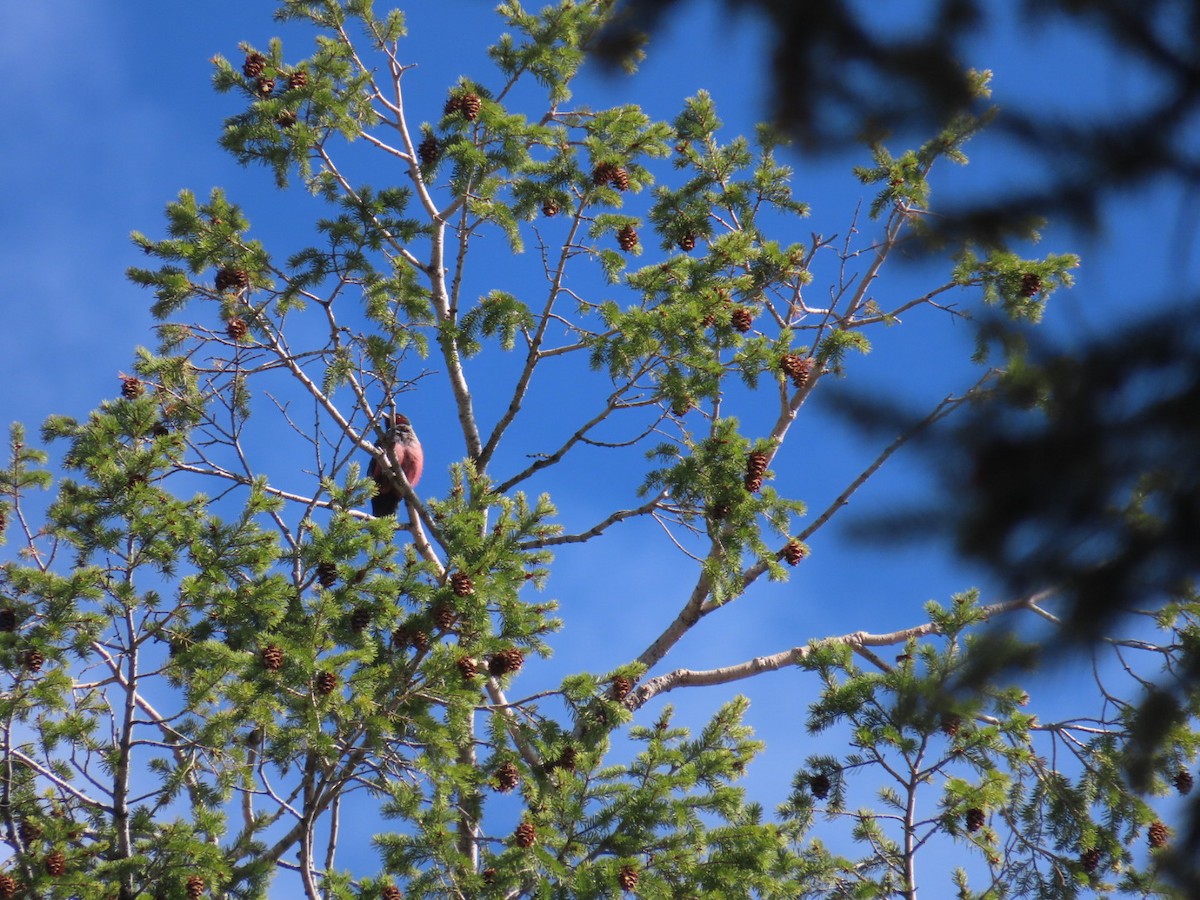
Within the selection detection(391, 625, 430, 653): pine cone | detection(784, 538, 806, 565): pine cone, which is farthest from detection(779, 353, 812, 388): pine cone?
detection(391, 625, 430, 653): pine cone

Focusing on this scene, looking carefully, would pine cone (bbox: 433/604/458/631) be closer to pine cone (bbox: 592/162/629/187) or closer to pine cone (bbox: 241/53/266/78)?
pine cone (bbox: 592/162/629/187)

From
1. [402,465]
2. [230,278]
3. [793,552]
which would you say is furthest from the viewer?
[402,465]

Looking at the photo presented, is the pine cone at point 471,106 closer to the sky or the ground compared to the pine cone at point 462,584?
closer to the sky

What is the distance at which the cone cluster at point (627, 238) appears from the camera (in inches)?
317

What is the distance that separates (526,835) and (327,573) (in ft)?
5.37

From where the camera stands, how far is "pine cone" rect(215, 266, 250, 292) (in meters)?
7.66

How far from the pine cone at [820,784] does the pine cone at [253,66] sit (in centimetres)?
562

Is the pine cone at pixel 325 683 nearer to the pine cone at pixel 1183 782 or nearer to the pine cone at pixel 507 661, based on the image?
the pine cone at pixel 507 661

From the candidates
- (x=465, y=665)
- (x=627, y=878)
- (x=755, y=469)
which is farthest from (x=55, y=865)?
(x=755, y=469)

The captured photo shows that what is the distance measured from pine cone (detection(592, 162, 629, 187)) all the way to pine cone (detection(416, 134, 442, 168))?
115 cm

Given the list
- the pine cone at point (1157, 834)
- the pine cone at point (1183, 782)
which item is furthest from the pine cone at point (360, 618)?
the pine cone at point (1183, 782)

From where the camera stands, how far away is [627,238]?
8094mm

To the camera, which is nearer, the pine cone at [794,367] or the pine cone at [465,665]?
the pine cone at [465,665]

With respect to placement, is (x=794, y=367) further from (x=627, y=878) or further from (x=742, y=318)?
(x=627, y=878)
